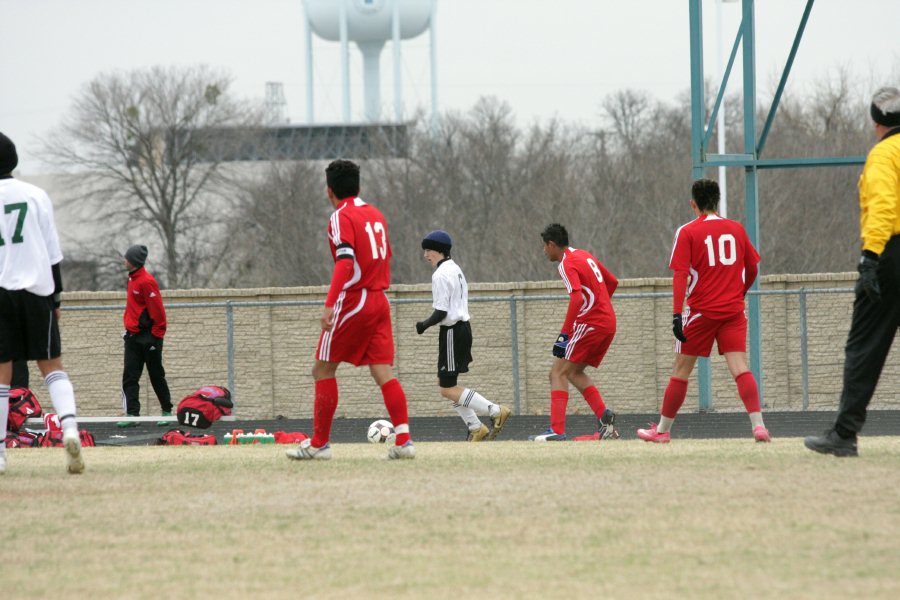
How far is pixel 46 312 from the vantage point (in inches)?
300

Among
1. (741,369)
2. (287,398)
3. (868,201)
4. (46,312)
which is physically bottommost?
(287,398)

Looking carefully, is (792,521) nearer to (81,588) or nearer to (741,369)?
(81,588)

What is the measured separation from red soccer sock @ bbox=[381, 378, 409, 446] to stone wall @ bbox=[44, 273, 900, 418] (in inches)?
423

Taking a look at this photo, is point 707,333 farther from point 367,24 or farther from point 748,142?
point 367,24

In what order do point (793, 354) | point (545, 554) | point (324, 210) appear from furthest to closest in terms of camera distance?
point (324, 210), point (793, 354), point (545, 554)

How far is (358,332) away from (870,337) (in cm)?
310

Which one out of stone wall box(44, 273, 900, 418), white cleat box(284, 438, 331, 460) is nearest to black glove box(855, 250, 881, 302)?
white cleat box(284, 438, 331, 460)

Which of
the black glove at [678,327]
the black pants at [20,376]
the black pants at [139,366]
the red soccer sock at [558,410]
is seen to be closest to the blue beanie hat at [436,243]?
the red soccer sock at [558,410]

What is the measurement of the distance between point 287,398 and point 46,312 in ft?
40.6

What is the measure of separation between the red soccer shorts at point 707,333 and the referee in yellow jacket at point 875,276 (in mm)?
2093

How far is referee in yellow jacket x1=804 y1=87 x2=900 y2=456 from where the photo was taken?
22.5ft

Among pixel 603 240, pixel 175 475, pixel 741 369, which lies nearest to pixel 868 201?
pixel 741 369

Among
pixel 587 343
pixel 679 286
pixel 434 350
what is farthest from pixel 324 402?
pixel 434 350

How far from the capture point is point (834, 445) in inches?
297
